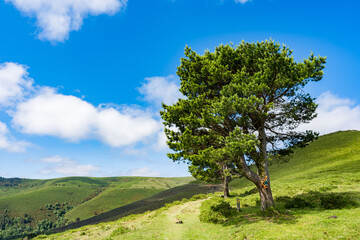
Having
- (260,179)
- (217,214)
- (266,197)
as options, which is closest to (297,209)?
(266,197)

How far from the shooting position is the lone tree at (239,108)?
61.3 feet

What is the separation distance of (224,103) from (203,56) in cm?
828

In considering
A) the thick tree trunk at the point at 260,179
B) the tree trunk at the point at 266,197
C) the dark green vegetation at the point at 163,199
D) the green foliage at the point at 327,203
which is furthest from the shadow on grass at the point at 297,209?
the dark green vegetation at the point at 163,199

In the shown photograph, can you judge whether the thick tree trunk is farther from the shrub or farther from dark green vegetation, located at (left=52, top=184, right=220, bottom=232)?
dark green vegetation, located at (left=52, top=184, right=220, bottom=232)

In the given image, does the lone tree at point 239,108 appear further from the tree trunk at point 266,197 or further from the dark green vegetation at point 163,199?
the dark green vegetation at point 163,199

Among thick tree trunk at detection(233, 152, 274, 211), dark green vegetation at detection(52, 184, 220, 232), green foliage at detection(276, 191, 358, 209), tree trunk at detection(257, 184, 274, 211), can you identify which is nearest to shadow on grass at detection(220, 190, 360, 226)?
green foliage at detection(276, 191, 358, 209)

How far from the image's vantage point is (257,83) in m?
19.5

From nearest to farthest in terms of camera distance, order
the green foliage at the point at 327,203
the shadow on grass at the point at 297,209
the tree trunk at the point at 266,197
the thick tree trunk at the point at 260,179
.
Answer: the shadow on grass at the point at 297,209 → the green foliage at the point at 327,203 → the thick tree trunk at the point at 260,179 → the tree trunk at the point at 266,197

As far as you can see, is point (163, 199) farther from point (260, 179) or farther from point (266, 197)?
point (260, 179)

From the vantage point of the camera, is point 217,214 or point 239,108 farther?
point 217,214

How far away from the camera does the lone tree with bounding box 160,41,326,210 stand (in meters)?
18.7

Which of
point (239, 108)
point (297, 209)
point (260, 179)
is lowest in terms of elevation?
point (297, 209)

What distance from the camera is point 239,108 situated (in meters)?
18.6

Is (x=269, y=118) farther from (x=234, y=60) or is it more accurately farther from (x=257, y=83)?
(x=234, y=60)
